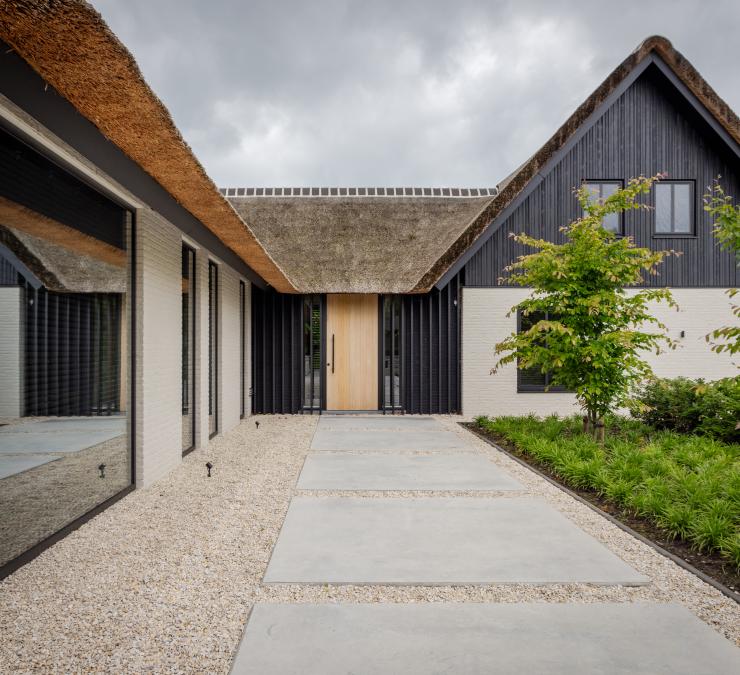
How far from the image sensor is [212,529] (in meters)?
3.66

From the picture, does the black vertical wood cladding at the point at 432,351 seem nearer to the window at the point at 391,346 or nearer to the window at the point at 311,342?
the window at the point at 391,346

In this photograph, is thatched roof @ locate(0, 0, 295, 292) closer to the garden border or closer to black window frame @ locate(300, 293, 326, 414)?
the garden border

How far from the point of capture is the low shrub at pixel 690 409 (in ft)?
21.1

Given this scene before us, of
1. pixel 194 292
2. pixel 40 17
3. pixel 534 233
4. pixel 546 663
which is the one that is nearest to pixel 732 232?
pixel 546 663

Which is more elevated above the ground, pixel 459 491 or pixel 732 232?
pixel 732 232

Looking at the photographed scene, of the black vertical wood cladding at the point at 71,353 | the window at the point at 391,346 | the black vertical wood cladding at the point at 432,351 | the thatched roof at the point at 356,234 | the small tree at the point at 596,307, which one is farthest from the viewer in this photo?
the window at the point at 391,346

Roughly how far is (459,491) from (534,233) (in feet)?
21.4

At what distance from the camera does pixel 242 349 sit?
9281 millimetres

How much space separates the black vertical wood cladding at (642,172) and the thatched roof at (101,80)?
22.8 feet

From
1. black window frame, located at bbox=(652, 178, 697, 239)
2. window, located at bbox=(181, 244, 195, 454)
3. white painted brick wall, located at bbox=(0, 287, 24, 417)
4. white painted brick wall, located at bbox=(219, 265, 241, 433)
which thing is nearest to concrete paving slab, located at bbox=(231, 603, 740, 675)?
white painted brick wall, located at bbox=(0, 287, 24, 417)

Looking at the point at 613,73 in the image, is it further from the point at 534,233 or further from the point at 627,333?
the point at 627,333

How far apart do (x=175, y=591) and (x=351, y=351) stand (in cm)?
762

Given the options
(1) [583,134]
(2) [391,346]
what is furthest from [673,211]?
(2) [391,346]

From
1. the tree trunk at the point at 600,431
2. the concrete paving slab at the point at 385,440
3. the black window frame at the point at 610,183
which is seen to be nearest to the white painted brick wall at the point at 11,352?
the concrete paving slab at the point at 385,440
